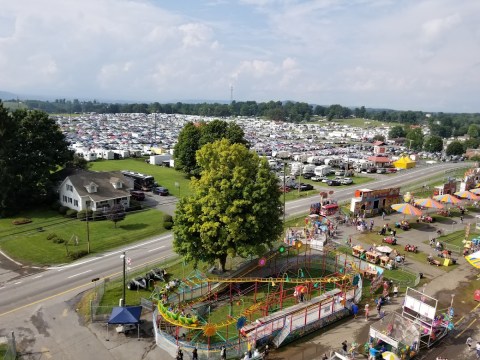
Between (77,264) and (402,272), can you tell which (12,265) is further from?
(402,272)

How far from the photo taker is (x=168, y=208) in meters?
54.2

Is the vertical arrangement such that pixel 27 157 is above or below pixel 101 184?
above

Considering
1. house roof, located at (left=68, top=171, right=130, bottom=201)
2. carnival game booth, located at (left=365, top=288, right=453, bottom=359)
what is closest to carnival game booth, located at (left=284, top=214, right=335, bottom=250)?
carnival game booth, located at (left=365, top=288, right=453, bottom=359)

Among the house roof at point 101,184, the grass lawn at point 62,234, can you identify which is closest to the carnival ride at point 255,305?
the grass lawn at point 62,234

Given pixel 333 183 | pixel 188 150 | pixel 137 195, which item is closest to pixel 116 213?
pixel 137 195

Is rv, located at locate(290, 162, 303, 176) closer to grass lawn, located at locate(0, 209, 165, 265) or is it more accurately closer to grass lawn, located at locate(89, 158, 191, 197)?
grass lawn, located at locate(89, 158, 191, 197)

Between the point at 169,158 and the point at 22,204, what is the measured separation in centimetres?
4180

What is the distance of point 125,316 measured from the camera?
81.9 feet

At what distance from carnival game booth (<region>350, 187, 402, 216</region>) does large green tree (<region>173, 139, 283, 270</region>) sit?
22939mm

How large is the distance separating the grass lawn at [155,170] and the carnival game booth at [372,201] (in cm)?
2734

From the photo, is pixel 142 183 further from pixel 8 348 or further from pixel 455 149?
pixel 455 149

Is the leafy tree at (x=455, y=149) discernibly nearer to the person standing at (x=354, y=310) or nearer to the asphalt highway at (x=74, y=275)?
the asphalt highway at (x=74, y=275)

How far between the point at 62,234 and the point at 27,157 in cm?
1660

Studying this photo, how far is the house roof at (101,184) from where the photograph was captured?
50.8m
